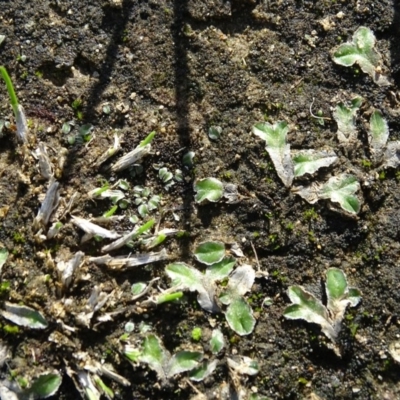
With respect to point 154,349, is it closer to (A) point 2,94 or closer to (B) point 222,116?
(B) point 222,116

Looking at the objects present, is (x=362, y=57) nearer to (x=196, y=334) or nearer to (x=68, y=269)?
(x=196, y=334)

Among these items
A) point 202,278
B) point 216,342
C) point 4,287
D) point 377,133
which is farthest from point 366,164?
point 4,287

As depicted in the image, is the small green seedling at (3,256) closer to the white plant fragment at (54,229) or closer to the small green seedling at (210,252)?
the white plant fragment at (54,229)

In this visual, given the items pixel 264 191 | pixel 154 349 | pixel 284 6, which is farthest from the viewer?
pixel 284 6

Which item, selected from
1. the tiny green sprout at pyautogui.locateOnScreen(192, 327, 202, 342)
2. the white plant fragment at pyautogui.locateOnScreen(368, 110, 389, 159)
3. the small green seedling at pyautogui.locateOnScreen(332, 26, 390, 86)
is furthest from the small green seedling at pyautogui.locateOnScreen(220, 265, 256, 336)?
the small green seedling at pyautogui.locateOnScreen(332, 26, 390, 86)

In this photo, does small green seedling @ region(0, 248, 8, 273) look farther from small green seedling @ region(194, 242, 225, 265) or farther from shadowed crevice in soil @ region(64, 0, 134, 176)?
small green seedling @ region(194, 242, 225, 265)

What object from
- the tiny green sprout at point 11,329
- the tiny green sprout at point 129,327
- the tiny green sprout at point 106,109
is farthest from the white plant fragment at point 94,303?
the tiny green sprout at point 106,109

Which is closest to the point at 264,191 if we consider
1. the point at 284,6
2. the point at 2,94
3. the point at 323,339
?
the point at 323,339
